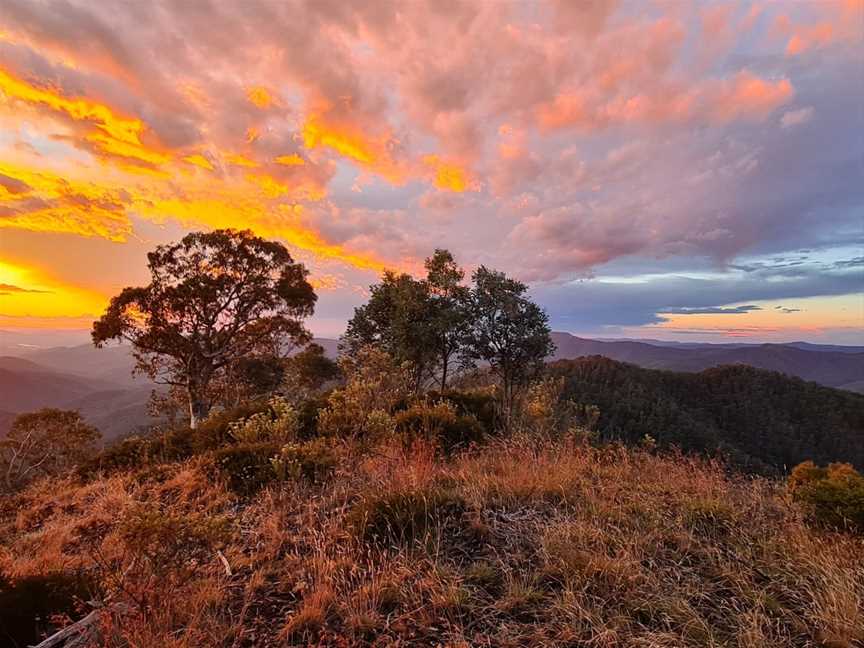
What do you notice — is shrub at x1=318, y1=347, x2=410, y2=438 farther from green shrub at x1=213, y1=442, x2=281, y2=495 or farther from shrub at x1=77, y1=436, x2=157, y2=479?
shrub at x1=77, y1=436, x2=157, y2=479

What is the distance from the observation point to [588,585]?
2910 mm

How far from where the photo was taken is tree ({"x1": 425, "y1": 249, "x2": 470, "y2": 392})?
20484 millimetres

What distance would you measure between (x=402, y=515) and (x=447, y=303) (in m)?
17.6

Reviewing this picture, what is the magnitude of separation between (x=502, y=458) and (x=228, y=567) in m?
3.95

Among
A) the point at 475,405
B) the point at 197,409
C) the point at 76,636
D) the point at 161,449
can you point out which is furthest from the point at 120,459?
the point at 197,409

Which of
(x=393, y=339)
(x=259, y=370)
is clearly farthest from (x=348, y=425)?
(x=259, y=370)

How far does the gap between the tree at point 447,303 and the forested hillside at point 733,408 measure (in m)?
50.6

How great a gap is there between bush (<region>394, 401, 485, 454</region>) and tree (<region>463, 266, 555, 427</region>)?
43.7 feet

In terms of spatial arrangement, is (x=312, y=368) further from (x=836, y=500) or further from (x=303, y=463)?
(x=836, y=500)

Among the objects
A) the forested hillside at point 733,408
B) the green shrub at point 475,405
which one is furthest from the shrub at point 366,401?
the forested hillside at point 733,408

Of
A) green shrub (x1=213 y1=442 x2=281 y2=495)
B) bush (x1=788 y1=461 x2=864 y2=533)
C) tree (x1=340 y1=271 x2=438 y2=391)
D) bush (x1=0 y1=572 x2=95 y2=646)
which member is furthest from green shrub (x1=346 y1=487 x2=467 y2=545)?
tree (x1=340 y1=271 x2=438 y2=391)

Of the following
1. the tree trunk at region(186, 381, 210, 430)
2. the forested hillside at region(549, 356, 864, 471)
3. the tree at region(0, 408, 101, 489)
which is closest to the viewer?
the tree at region(0, 408, 101, 489)

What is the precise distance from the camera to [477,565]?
3230 mm

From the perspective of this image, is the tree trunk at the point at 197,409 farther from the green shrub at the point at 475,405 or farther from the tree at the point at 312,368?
the green shrub at the point at 475,405
